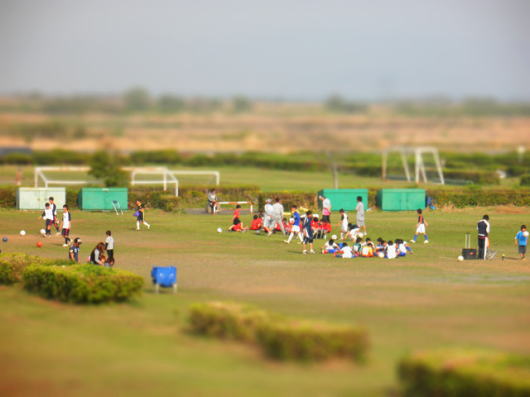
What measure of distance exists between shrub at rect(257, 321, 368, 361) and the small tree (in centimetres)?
3958

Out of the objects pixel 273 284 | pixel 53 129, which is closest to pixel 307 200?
pixel 273 284

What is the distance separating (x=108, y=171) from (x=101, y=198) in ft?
37.3

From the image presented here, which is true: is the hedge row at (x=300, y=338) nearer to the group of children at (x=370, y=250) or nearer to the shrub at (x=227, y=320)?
the shrub at (x=227, y=320)

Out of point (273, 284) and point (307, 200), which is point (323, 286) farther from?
point (307, 200)

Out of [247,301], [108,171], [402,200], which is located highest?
[108,171]

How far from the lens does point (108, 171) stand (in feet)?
191

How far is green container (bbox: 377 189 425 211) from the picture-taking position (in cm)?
4869

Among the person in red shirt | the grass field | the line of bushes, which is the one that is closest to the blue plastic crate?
the grass field

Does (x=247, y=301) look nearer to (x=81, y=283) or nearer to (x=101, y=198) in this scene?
(x=81, y=283)

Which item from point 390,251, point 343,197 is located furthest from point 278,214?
point 343,197

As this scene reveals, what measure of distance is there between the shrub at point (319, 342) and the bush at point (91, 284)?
7.17 meters

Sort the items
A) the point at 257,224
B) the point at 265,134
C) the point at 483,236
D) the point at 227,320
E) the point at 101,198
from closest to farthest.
→ the point at 227,320
the point at 483,236
the point at 257,224
the point at 101,198
the point at 265,134

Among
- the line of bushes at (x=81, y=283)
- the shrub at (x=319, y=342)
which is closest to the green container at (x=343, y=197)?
the line of bushes at (x=81, y=283)

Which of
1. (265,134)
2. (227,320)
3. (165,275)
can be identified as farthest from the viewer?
(265,134)
